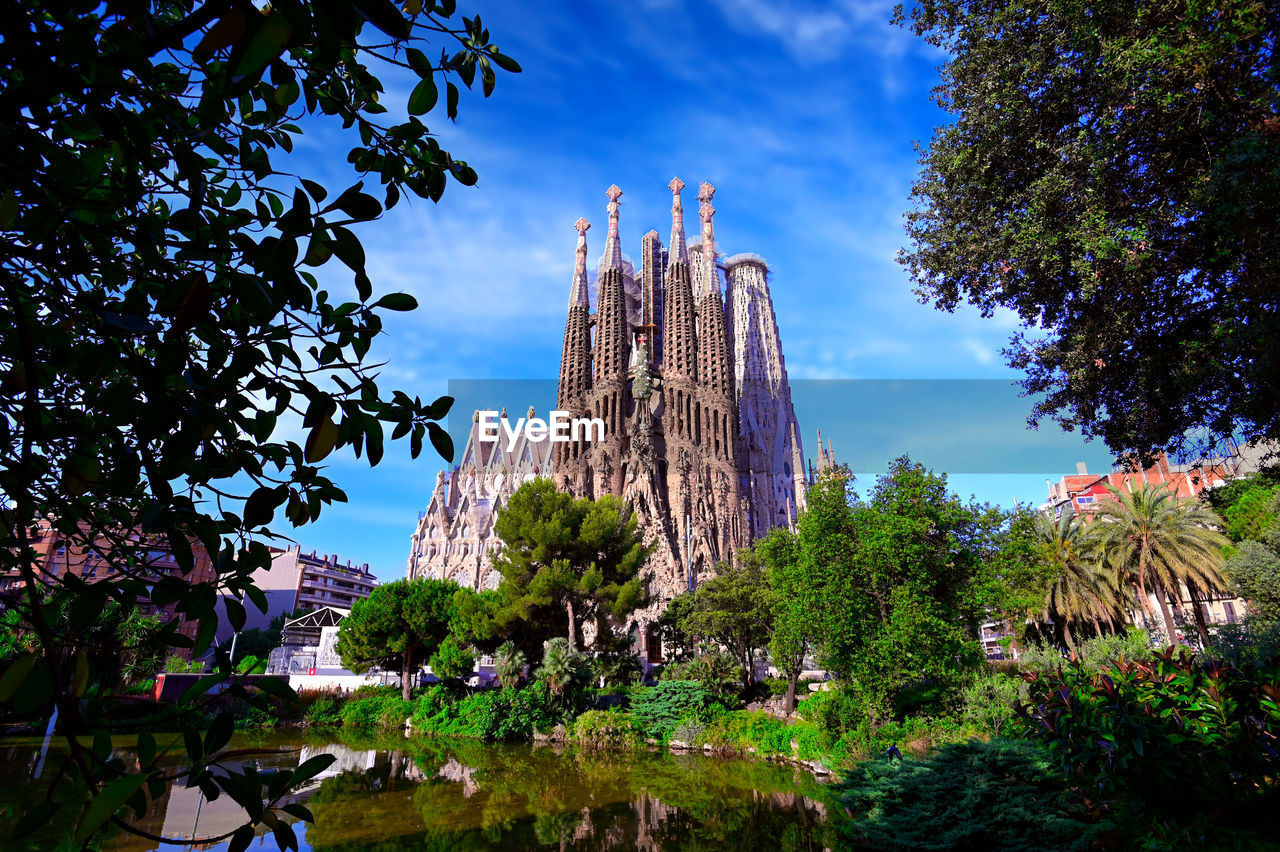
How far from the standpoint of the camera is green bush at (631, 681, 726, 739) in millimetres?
19438

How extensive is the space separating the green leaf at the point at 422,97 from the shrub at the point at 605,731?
19586mm

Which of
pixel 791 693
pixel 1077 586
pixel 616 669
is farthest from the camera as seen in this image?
pixel 616 669

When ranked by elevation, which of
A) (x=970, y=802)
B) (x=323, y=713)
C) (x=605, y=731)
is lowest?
(x=605, y=731)

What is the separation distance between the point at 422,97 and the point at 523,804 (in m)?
12.6

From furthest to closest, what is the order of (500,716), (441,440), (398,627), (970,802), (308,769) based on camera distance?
(398,627), (500,716), (970,802), (441,440), (308,769)

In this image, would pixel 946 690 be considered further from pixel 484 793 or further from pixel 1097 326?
pixel 484 793

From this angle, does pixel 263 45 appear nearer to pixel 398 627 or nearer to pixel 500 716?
pixel 500 716

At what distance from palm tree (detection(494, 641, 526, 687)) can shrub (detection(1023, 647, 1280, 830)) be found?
702 inches

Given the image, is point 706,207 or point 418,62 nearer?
point 418,62

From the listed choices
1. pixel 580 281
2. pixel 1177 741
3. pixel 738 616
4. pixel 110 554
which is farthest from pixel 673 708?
pixel 580 281

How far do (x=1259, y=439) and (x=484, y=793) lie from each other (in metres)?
13.3

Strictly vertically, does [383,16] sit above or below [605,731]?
above

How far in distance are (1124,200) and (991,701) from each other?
8.54 metres

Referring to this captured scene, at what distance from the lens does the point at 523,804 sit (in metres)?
12.1
